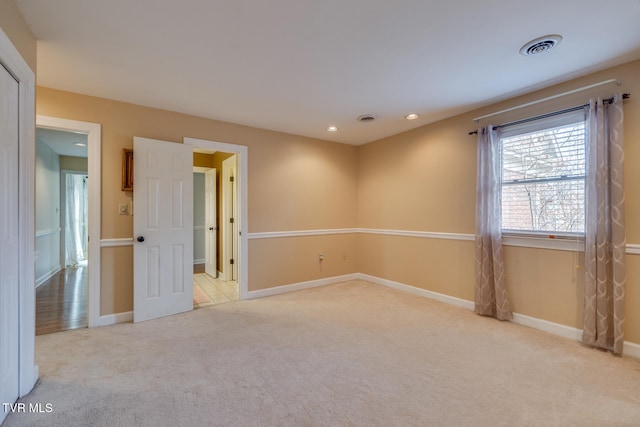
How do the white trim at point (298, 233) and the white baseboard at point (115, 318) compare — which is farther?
the white trim at point (298, 233)

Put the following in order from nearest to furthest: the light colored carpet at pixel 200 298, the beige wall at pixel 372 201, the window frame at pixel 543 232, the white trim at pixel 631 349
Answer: the white trim at pixel 631 349
the window frame at pixel 543 232
the beige wall at pixel 372 201
the light colored carpet at pixel 200 298

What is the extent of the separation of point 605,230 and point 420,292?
2.17 meters

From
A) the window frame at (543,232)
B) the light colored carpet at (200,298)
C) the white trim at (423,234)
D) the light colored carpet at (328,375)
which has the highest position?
the window frame at (543,232)

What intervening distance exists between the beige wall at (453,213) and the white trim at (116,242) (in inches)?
136

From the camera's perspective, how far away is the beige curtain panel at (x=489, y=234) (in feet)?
10.4

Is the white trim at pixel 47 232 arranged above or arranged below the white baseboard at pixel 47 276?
above

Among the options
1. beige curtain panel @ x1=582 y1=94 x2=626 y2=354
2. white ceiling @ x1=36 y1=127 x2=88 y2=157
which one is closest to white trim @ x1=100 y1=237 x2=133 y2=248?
white ceiling @ x1=36 y1=127 x2=88 y2=157

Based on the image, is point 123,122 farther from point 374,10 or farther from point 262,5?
point 374,10

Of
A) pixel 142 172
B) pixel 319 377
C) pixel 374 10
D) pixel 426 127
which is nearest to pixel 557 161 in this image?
pixel 426 127

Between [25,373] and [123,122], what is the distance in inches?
95.8

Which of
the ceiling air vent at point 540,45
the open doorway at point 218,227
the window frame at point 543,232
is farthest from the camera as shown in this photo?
the open doorway at point 218,227

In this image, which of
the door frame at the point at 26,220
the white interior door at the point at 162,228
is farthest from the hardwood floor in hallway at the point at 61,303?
the door frame at the point at 26,220

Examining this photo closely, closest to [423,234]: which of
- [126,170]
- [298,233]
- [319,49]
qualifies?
[298,233]

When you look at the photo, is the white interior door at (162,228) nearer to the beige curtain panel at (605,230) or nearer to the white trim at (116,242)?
the white trim at (116,242)
